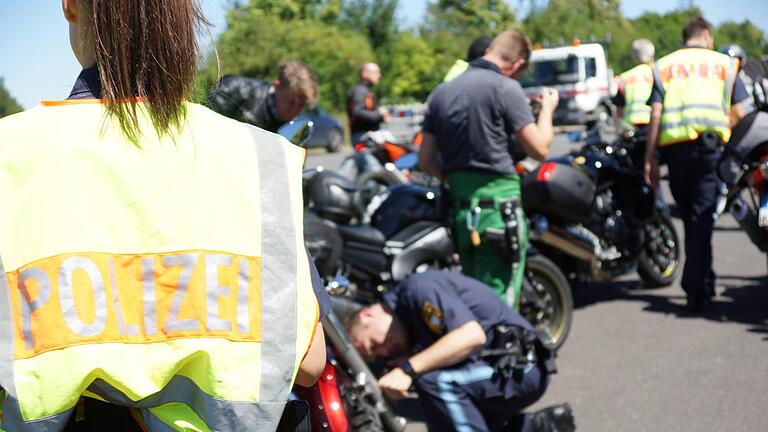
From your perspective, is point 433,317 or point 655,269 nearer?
point 433,317

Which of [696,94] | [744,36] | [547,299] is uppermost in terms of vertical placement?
[696,94]

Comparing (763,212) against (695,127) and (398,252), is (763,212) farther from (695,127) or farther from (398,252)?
(398,252)

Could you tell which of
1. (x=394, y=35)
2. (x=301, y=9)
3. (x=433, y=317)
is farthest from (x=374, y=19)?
(x=433, y=317)

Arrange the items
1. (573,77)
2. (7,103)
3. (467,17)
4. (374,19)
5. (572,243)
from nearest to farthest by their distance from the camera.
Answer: (7,103), (572,243), (573,77), (374,19), (467,17)

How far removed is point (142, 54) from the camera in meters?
1.43

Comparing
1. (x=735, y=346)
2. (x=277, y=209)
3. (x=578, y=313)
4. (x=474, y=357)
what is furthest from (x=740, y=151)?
(x=277, y=209)

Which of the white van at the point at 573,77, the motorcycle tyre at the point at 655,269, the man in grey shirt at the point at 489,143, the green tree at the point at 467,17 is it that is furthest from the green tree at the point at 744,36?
the man in grey shirt at the point at 489,143

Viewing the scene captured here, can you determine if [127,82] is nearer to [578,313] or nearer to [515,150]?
[515,150]

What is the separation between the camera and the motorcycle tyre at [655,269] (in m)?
6.83

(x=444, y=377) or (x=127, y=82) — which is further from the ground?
(x=127, y=82)

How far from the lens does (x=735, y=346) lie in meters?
5.46

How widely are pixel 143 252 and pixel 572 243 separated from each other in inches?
190

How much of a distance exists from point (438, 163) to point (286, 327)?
3753 millimetres

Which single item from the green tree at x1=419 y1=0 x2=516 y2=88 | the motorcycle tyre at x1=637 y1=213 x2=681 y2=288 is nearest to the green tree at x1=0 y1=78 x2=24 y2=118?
the motorcycle tyre at x1=637 y1=213 x2=681 y2=288
